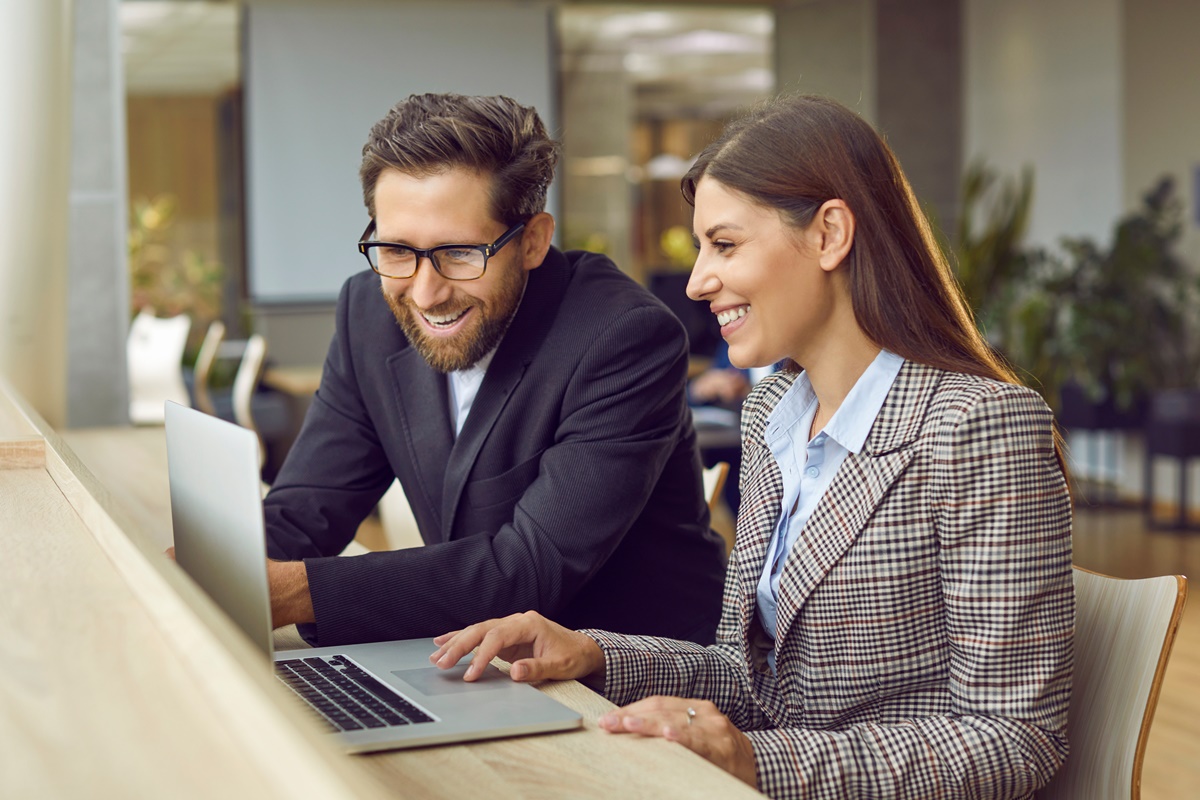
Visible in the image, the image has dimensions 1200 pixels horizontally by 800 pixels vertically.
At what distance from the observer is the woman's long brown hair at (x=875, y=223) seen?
4.30 ft

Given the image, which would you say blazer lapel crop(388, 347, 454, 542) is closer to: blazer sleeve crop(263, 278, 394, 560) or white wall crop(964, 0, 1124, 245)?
blazer sleeve crop(263, 278, 394, 560)

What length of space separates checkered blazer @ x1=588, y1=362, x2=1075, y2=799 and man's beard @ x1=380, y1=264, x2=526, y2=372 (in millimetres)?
477

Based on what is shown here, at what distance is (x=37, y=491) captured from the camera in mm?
1521

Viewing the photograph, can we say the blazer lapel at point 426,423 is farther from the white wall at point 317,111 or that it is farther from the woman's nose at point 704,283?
the white wall at point 317,111

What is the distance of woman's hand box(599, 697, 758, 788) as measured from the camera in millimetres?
1068

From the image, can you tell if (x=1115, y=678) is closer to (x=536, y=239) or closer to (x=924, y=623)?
(x=924, y=623)

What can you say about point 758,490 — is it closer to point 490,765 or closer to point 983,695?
point 983,695

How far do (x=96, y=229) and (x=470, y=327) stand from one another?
7.77ft

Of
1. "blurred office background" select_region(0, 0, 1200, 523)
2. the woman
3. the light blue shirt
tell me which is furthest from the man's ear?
"blurred office background" select_region(0, 0, 1200, 523)

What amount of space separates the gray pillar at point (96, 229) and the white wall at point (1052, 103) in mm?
5484

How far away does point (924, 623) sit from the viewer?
1253mm

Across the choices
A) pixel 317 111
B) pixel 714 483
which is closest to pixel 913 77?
pixel 317 111

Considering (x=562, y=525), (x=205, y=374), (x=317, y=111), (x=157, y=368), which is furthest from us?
(x=317, y=111)

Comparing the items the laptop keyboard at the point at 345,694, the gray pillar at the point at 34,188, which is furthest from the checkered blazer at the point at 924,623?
the gray pillar at the point at 34,188
